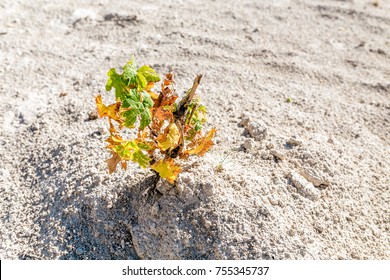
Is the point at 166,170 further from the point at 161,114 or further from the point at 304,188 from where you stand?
the point at 304,188

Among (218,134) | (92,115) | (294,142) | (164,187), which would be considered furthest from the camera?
(92,115)

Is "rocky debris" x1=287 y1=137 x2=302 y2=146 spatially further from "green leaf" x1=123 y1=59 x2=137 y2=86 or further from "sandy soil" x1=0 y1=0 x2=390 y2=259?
"green leaf" x1=123 y1=59 x2=137 y2=86

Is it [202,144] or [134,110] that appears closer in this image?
[134,110]

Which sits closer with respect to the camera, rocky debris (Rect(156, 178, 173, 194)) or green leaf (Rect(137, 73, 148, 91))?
green leaf (Rect(137, 73, 148, 91))

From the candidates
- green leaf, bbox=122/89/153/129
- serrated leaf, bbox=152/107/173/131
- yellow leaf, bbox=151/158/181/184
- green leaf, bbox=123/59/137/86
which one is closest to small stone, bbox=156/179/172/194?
yellow leaf, bbox=151/158/181/184

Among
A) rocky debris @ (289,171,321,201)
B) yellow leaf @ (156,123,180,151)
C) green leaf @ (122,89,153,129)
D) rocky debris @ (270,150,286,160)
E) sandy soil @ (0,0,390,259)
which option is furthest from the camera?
rocky debris @ (270,150,286,160)

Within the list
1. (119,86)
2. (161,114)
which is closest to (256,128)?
(161,114)
